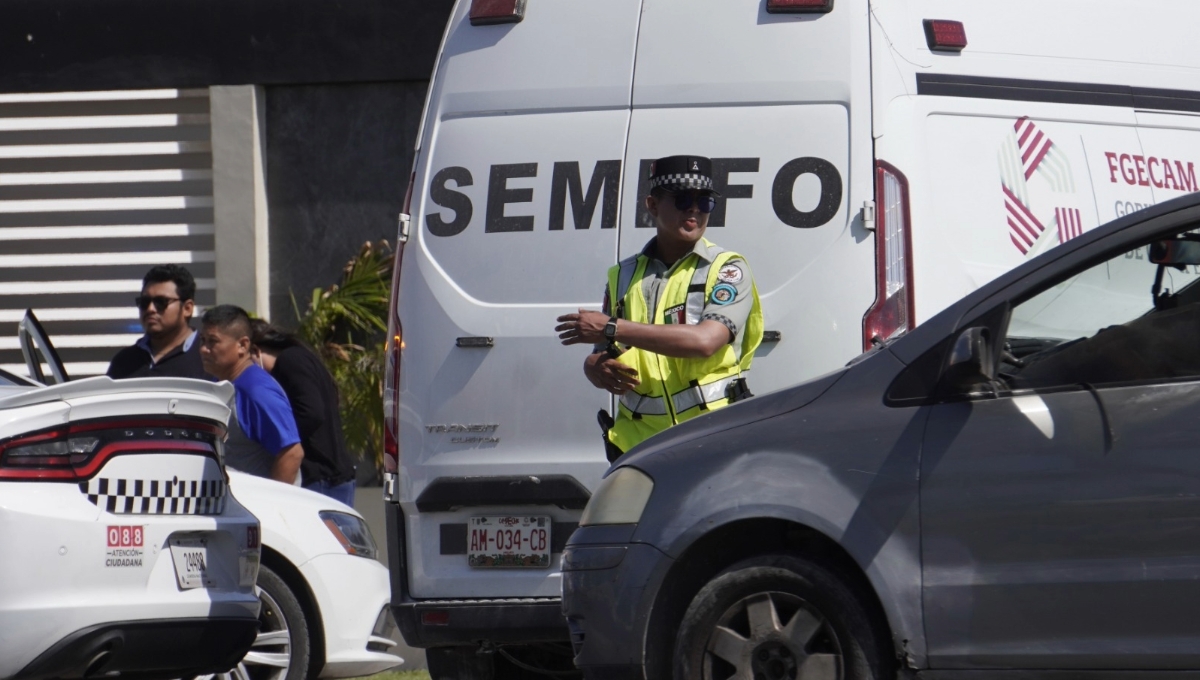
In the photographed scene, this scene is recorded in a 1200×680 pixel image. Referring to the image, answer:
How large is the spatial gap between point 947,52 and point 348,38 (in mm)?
6979

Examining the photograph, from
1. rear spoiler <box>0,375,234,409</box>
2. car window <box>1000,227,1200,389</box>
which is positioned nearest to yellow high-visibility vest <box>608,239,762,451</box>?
car window <box>1000,227,1200,389</box>

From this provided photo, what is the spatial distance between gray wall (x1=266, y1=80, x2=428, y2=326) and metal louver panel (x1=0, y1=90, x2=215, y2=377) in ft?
1.73

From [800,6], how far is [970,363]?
70.9 inches

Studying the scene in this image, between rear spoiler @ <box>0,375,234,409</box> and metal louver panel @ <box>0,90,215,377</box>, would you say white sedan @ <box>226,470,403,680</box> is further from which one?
metal louver panel @ <box>0,90,215,377</box>

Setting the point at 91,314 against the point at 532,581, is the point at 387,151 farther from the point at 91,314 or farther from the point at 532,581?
the point at 532,581

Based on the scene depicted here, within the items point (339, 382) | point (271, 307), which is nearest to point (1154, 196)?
point (339, 382)

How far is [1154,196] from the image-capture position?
20.5 feet

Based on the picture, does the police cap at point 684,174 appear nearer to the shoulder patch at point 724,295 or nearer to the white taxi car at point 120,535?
the shoulder patch at point 724,295

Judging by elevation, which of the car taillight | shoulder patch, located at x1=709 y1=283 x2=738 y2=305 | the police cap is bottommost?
the car taillight

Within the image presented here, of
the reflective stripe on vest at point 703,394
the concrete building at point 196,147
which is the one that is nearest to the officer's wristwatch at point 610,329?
the reflective stripe on vest at point 703,394

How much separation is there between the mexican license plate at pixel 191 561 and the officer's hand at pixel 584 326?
1.54 meters

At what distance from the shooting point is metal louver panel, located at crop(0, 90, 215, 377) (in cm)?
1215

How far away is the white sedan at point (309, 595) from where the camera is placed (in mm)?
6621

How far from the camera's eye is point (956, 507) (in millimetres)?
4395
